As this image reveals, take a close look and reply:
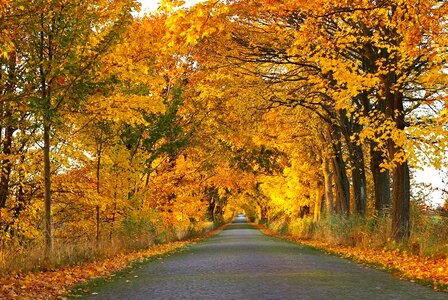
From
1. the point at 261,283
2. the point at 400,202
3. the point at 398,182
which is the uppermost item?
the point at 398,182

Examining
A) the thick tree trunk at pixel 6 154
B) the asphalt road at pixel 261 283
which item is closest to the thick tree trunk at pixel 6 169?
the thick tree trunk at pixel 6 154

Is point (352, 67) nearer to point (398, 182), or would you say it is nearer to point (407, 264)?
point (398, 182)

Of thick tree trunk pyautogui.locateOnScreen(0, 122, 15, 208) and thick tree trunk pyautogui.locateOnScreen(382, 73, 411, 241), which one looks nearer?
thick tree trunk pyautogui.locateOnScreen(0, 122, 15, 208)

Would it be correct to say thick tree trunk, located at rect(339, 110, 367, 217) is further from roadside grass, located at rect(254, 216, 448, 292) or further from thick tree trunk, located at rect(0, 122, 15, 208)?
thick tree trunk, located at rect(0, 122, 15, 208)

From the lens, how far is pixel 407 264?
13.4 metres

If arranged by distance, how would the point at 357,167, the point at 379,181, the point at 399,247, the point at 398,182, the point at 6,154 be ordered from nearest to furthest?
the point at 399,247, the point at 6,154, the point at 398,182, the point at 379,181, the point at 357,167

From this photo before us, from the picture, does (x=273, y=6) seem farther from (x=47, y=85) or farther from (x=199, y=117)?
(x=199, y=117)

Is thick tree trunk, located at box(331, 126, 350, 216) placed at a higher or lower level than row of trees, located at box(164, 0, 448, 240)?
lower

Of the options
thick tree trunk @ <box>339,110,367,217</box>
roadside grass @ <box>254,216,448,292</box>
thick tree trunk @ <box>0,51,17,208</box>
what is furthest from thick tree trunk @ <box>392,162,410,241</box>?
thick tree trunk @ <box>0,51,17,208</box>

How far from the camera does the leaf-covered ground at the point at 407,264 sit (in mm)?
10673

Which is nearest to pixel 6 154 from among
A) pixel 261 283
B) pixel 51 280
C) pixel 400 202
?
pixel 51 280

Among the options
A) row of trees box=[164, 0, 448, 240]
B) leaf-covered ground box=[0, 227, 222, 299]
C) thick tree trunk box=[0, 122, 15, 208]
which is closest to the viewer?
leaf-covered ground box=[0, 227, 222, 299]

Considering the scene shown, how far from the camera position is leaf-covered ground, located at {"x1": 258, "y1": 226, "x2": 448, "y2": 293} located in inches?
420

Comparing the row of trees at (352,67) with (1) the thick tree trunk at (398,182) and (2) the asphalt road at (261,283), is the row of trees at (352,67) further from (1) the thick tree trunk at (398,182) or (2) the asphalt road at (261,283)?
(2) the asphalt road at (261,283)
